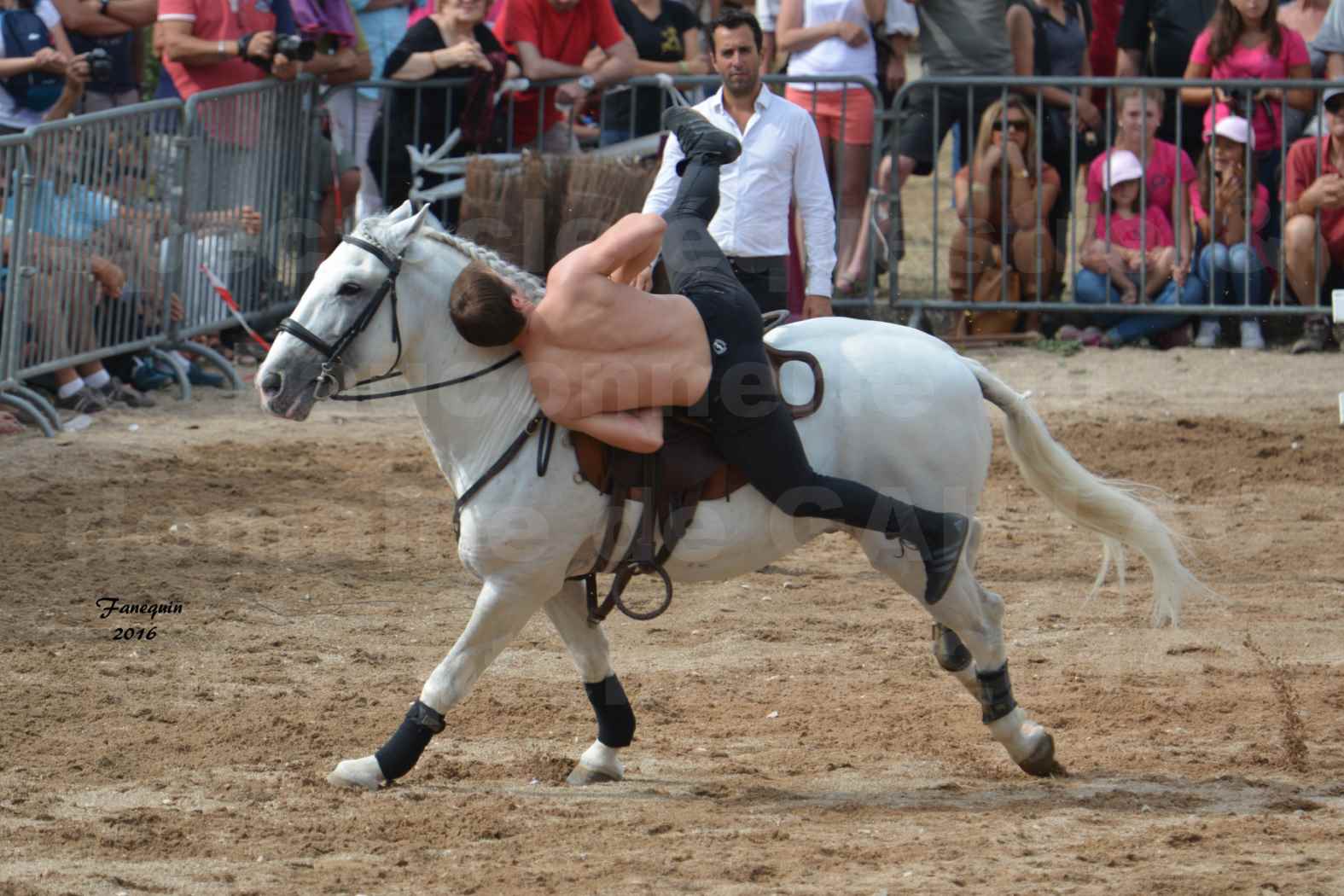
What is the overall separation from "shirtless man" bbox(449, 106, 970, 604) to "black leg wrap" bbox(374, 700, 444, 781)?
0.97m

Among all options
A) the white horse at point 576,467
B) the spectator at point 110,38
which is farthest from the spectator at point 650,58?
the white horse at point 576,467

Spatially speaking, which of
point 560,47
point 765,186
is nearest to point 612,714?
point 765,186

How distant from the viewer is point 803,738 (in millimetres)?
6629

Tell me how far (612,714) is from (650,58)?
7.71 m

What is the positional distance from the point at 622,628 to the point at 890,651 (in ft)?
3.61

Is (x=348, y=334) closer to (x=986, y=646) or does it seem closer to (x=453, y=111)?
(x=986, y=646)

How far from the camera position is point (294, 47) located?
11.5m

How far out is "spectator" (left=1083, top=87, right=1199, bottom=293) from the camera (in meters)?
12.4

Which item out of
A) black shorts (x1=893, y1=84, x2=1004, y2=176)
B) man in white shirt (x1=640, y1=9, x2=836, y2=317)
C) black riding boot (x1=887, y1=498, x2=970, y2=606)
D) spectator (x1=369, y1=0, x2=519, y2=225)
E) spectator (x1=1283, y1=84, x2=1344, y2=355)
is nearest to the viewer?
black riding boot (x1=887, y1=498, x2=970, y2=606)

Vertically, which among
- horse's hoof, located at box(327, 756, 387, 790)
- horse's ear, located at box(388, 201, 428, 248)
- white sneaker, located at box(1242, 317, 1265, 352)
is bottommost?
white sneaker, located at box(1242, 317, 1265, 352)

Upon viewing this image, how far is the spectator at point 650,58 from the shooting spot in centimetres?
1271

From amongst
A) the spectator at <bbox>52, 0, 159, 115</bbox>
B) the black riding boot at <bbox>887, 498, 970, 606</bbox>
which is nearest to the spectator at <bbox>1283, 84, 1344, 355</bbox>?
the black riding boot at <bbox>887, 498, 970, 606</bbox>

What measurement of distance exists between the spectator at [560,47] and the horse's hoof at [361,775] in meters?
7.15

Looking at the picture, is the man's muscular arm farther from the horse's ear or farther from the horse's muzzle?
the horse's muzzle
